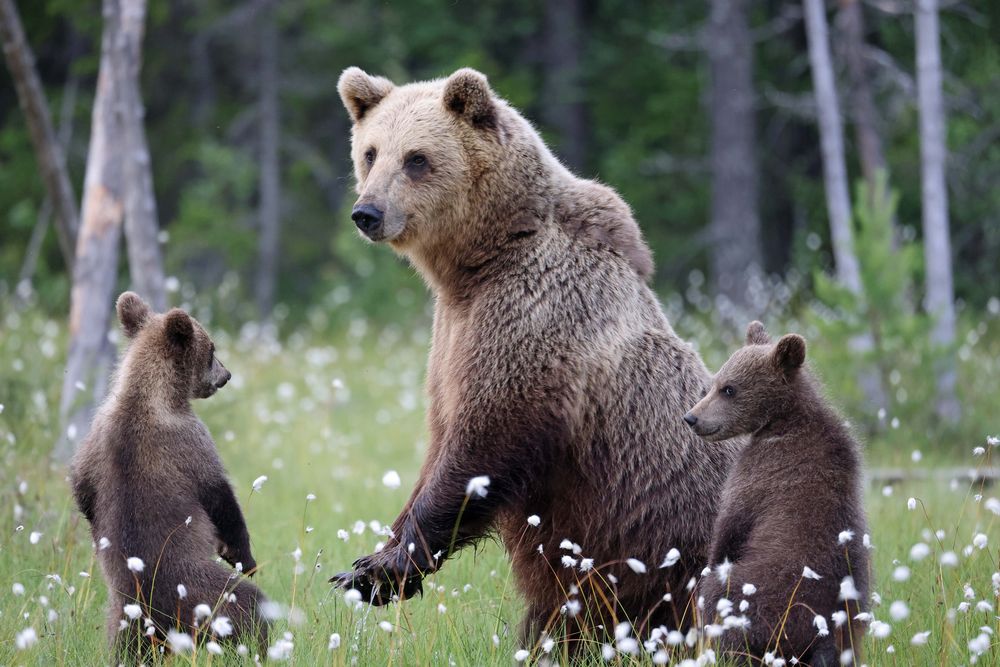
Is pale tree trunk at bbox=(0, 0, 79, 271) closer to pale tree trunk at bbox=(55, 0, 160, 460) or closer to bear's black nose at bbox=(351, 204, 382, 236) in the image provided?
pale tree trunk at bbox=(55, 0, 160, 460)

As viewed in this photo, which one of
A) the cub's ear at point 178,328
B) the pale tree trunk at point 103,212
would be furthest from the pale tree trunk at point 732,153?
the cub's ear at point 178,328

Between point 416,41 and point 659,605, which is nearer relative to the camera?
point 659,605

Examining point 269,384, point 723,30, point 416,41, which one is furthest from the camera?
point 416,41

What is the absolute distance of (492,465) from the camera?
172 inches

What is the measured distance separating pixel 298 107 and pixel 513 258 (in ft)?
63.4

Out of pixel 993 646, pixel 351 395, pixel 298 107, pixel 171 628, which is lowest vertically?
pixel 351 395

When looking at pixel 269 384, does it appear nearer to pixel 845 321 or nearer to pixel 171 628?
pixel 845 321

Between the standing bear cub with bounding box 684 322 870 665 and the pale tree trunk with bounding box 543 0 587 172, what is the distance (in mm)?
16935

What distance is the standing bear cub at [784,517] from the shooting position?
12.2 feet

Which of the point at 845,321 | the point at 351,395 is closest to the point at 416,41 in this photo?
the point at 351,395

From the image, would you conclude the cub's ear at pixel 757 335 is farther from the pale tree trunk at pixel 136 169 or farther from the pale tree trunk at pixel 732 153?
the pale tree trunk at pixel 732 153

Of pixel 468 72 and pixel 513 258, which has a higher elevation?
pixel 468 72

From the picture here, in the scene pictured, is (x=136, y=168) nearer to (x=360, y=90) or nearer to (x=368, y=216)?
(x=360, y=90)

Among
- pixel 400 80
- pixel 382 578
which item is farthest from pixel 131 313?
pixel 400 80
